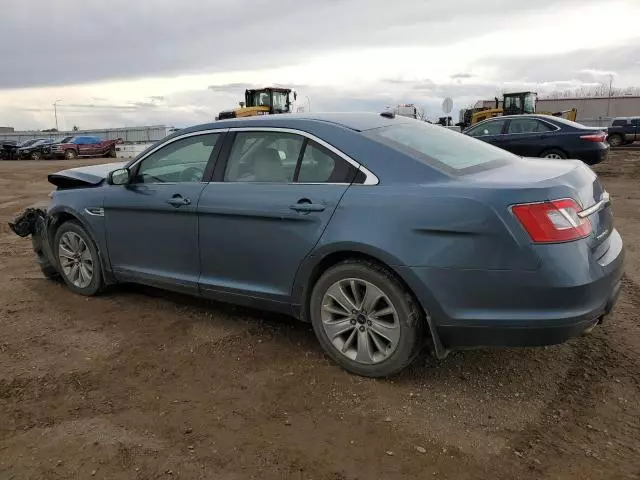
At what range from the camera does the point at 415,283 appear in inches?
128

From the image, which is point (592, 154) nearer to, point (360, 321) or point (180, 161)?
point (180, 161)

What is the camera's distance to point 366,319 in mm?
3518

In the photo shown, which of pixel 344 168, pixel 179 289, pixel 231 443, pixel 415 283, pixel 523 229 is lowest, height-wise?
pixel 231 443

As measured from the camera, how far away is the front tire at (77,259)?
513 centimetres

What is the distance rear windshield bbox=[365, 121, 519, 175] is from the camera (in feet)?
11.5

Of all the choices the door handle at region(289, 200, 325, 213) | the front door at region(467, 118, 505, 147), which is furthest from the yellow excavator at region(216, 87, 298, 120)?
the door handle at region(289, 200, 325, 213)

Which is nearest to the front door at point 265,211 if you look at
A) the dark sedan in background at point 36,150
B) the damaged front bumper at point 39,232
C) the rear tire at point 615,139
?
the damaged front bumper at point 39,232

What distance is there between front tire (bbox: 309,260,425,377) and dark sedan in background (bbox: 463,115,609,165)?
11598 mm

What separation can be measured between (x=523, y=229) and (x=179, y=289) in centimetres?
262

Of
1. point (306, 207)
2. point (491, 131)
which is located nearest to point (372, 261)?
point (306, 207)

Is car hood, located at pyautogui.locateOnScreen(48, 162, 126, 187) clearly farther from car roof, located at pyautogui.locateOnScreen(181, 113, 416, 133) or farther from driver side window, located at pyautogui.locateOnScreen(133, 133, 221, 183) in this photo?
car roof, located at pyautogui.locateOnScreen(181, 113, 416, 133)

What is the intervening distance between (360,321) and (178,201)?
169 cm

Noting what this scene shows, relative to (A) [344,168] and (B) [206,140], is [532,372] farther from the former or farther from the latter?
(B) [206,140]

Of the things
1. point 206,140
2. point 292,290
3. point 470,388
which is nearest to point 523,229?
point 470,388
